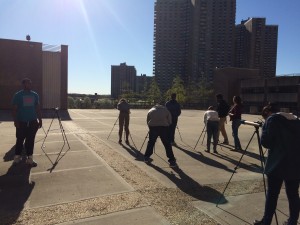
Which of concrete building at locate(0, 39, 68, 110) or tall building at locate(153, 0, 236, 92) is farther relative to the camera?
tall building at locate(153, 0, 236, 92)

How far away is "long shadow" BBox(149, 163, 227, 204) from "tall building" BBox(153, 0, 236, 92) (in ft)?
298

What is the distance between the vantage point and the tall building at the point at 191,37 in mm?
98125

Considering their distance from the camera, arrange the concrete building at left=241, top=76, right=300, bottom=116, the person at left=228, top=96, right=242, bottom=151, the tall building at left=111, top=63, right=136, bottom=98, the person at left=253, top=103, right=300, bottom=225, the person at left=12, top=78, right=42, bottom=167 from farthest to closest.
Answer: the tall building at left=111, top=63, right=136, bottom=98
the concrete building at left=241, top=76, right=300, bottom=116
the person at left=228, top=96, right=242, bottom=151
the person at left=12, top=78, right=42, bottom=167
the person at left=253, top=103, right=300, bottom=225

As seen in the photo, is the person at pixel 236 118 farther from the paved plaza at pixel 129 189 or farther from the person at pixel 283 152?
the person at pixel 283 152

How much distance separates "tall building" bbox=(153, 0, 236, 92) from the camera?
322 ft

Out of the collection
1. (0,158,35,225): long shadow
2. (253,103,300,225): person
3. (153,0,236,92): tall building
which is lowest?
(0,158,35,225): long shadow

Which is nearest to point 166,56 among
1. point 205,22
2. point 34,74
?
point 205,22

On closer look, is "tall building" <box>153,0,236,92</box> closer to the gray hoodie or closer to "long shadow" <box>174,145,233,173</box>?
"long shadow" <box>174,145,233,173</box>

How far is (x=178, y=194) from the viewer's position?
6238 millimetres

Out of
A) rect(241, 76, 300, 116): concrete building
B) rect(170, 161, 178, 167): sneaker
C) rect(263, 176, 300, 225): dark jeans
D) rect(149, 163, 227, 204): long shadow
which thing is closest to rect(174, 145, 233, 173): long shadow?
rect(170, 161, 178, 167): sneaker

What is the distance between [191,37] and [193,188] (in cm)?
9549

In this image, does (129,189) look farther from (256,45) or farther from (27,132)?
(256,45)

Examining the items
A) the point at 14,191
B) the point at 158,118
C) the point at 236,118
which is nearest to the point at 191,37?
the point at 236,118

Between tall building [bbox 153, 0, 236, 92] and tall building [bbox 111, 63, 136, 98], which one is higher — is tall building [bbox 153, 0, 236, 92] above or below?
above
